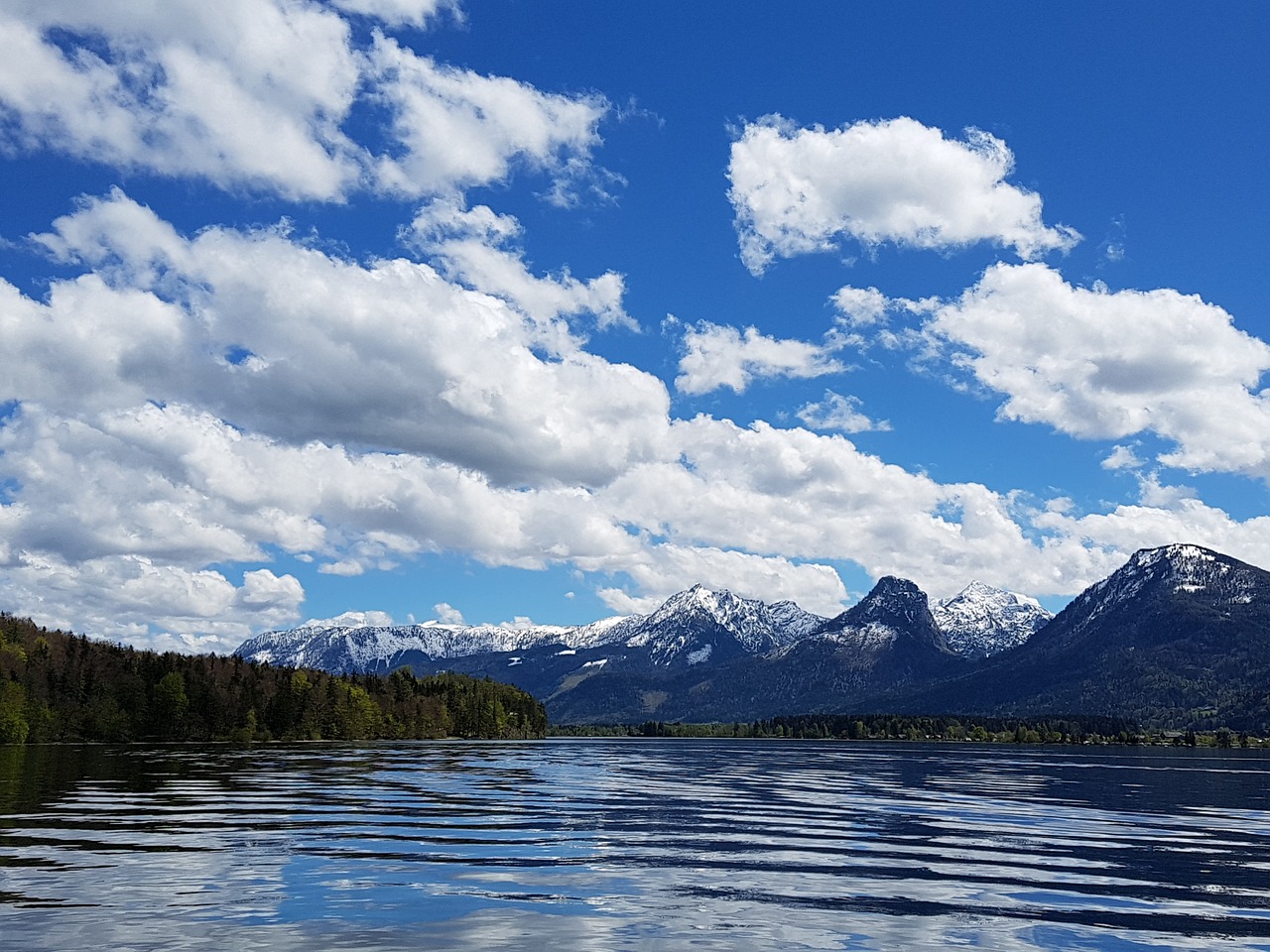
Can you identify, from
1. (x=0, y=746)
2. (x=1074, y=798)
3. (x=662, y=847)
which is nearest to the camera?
(x=662, y=847)

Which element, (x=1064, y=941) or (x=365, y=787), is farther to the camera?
(x=365, y=787)

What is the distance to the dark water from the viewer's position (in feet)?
95.3

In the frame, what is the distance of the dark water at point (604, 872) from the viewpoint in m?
29.0

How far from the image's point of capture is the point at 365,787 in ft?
295

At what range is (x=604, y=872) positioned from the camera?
136ft

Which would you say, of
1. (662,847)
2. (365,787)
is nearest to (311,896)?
(662,847)

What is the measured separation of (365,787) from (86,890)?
5905 cm

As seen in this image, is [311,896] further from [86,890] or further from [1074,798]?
[1074,798]

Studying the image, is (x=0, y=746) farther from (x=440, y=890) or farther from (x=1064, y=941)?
(x=1064, y=941)

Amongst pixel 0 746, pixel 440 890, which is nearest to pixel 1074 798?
pixel 440 890

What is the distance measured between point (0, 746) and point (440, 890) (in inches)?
7303

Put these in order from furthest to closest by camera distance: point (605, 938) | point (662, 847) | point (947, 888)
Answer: point (662, 847), point (947, 888), point (605, 938)

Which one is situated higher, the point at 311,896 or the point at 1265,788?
the point at 311,896

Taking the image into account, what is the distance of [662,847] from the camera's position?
50219 mm
